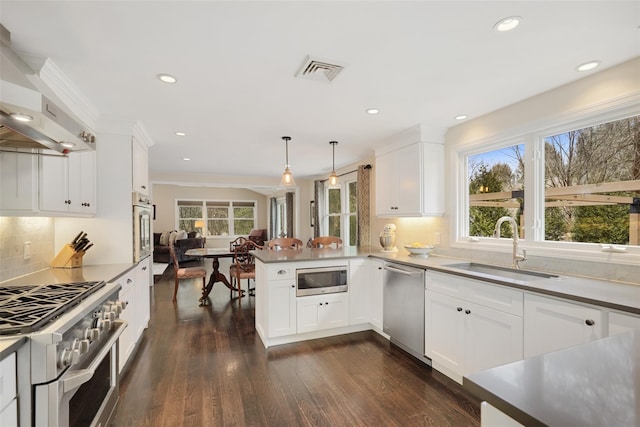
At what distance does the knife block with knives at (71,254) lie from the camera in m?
2.60

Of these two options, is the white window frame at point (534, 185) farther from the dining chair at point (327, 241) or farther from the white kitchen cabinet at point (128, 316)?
the white kitchen cabinet at point (128, 316)

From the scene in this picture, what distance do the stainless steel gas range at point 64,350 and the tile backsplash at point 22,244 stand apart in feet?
1.30

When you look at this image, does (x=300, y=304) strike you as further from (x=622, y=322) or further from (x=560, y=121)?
(x=560, y=121)

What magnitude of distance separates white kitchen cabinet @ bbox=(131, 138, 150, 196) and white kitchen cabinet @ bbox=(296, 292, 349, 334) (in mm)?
2172

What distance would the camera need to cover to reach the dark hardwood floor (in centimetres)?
→ 201

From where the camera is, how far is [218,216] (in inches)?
461

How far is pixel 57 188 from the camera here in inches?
85.0

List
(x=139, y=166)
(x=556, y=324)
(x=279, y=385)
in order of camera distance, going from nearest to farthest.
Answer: (x=556, y=324) < (x=279, y=385) < (x=139, y=166)

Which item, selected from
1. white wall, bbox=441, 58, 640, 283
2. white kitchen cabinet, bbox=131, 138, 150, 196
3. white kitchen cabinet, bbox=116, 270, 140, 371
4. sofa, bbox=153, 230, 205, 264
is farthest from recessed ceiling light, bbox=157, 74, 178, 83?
sofa, bbox=153, 230, 205, 264

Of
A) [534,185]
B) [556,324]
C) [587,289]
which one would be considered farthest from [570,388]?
[534,185]

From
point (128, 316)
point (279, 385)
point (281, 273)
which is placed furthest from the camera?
point (281, 273)

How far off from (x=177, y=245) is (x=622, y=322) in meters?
9.85

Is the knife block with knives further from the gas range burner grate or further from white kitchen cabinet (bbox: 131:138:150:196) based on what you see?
the gas range burner grate

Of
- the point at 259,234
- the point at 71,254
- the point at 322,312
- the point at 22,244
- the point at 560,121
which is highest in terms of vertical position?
the point at 560,121
